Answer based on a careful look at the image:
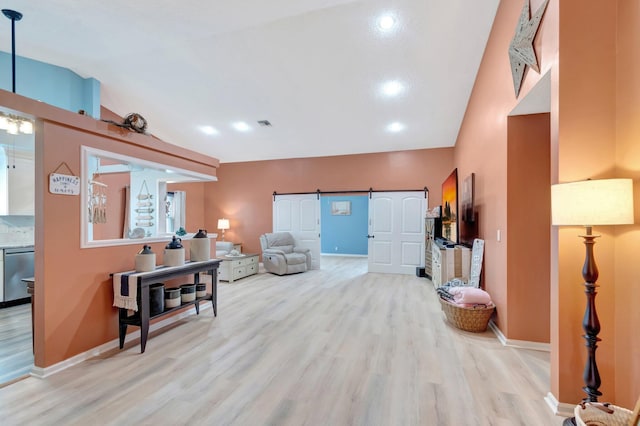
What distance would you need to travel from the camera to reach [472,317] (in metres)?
3.01

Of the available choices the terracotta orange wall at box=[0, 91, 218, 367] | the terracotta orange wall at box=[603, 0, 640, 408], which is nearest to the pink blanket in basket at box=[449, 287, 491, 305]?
the terracotta orange wall at box=[603, 0, 640, 408]

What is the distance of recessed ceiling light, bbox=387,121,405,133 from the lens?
551cm

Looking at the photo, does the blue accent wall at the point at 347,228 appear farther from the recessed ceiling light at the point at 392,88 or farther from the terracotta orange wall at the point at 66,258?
the terracotta orange wall at the point at 66,258

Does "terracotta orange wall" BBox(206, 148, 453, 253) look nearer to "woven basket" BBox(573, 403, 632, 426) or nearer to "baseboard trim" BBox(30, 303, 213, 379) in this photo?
"baseboard trim" BBox(30, 303, 213, 379)

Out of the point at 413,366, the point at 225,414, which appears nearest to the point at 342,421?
the point at 225,414

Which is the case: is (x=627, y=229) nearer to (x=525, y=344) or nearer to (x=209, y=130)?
(x=525, y=344)

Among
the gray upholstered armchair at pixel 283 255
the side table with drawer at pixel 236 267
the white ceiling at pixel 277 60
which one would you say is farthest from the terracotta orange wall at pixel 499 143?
the side table with drawer at pixel 236 267

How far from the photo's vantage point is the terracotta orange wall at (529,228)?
2.65 m

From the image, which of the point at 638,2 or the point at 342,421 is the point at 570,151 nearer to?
the point at 638,2

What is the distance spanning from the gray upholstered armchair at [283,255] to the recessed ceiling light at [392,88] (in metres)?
3.99

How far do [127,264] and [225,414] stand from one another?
197 centimetres

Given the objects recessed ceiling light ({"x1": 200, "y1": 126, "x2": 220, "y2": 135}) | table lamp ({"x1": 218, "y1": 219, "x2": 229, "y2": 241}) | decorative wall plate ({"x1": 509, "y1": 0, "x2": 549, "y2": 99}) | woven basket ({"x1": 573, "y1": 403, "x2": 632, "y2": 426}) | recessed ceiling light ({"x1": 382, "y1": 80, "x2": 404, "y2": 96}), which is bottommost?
woven basket ({"x1": 573, "y1": 403, "x2": 632, "y2": 426})

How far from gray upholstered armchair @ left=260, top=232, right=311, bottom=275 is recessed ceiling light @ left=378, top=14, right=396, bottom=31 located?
470 centimetres

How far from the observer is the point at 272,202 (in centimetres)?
746
